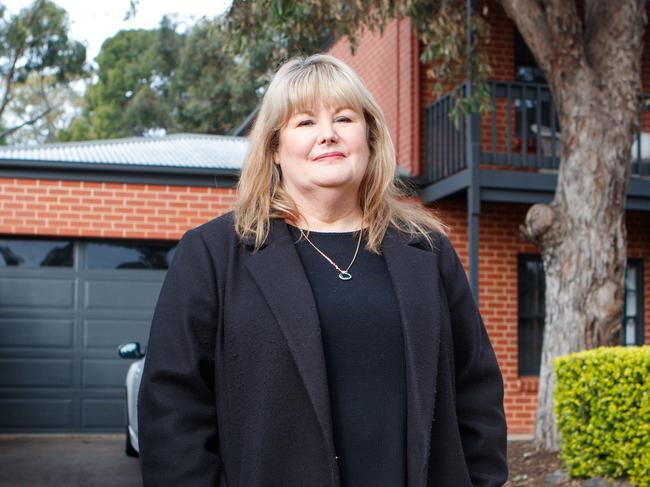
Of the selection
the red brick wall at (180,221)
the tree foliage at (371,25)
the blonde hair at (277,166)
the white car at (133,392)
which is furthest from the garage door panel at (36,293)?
the blonde hair at (277,166)

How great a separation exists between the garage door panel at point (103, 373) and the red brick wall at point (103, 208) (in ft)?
4.84

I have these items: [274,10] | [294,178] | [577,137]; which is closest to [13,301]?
[274,10]

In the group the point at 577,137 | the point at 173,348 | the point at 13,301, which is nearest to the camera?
the point at 173,348

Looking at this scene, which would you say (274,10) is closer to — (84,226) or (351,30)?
(351,30)

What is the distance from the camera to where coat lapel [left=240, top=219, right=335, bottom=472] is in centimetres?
233

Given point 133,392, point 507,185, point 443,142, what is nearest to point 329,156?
point 133,392

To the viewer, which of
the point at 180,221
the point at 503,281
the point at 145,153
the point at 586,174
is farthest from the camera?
the point at 145,153

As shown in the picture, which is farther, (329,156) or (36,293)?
(36,293)

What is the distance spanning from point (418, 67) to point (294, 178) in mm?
10090

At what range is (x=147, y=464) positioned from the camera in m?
2.41

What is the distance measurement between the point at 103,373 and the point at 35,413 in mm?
884

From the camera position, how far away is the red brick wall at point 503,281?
12.0 m

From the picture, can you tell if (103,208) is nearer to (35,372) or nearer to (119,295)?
(119,295)

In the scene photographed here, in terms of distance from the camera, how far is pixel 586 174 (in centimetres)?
844
